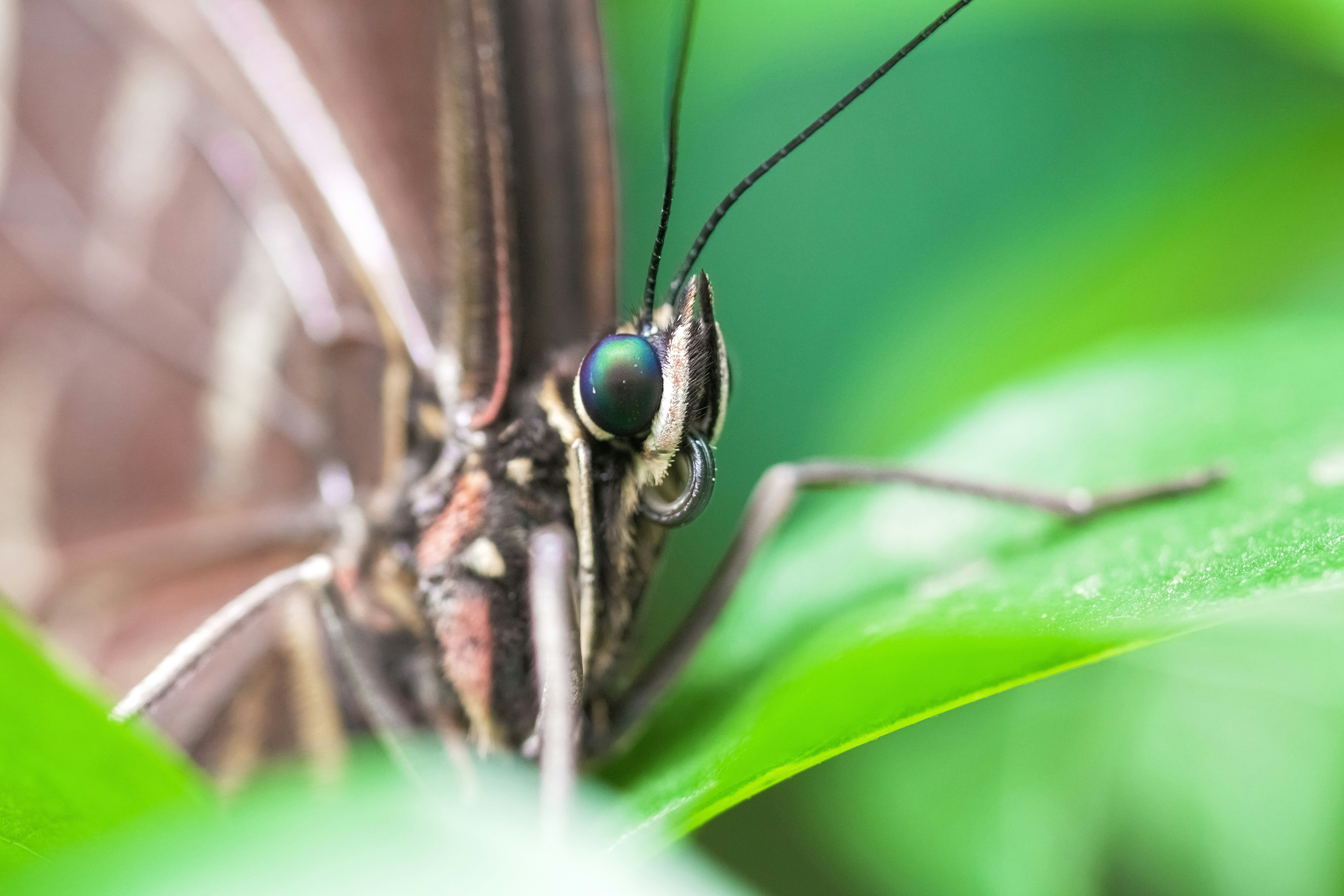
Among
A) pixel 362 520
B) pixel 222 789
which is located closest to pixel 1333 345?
pixel 362 520

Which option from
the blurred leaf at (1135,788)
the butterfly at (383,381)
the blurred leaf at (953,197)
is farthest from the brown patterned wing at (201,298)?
the blurred leaf at (1135,788)

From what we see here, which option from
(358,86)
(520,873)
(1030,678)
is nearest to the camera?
(520,873)

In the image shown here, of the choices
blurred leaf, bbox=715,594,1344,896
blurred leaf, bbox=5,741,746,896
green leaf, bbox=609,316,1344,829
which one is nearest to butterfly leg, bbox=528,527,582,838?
green leaf, bbox=609,316,1344,829

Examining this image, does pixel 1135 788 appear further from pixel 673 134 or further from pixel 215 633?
pixel 215 633

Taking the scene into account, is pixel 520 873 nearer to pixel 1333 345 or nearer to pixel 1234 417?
pixel 1234 417

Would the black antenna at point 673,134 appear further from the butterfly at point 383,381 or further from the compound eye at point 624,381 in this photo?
the compound eye at point 624,381

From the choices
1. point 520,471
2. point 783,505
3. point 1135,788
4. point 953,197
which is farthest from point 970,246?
point 520,471
